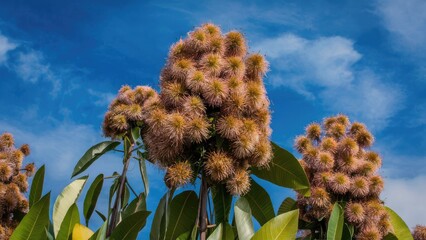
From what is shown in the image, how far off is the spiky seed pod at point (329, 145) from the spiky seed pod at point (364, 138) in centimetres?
33

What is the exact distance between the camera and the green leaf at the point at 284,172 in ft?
12.7

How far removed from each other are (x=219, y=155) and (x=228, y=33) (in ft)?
3.19

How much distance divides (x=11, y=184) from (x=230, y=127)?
450cm

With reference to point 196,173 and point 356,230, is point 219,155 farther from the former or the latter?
point 356,230

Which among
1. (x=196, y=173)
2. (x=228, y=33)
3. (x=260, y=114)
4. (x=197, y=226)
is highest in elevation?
(x=228, y=33)

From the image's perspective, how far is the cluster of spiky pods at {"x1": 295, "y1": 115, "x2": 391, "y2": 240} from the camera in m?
5.53

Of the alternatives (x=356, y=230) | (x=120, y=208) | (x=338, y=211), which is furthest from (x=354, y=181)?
(x=120, y=208)

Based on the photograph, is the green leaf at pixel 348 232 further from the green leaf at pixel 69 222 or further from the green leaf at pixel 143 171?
the green leaf at pixel 69 222

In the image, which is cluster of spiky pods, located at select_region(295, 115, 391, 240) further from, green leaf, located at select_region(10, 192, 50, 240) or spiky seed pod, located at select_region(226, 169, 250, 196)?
green leaf, located at select_region(10, 192, 50, 240)

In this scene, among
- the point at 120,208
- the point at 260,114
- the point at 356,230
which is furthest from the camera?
the point at 356,230

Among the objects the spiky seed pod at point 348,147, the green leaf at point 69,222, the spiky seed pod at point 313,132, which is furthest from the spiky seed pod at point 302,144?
the green leaf at point 69,222

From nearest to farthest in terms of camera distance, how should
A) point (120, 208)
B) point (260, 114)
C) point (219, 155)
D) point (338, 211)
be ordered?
point (219, 155) → point (260, 114) → point (338, 211) → point (120, 208)

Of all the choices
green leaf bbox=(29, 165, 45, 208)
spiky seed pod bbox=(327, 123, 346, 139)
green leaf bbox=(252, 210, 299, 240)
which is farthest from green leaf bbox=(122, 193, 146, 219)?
spiky seed pod bbox=(327, 123, 346, 139)

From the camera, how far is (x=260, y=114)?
3.67 meters
